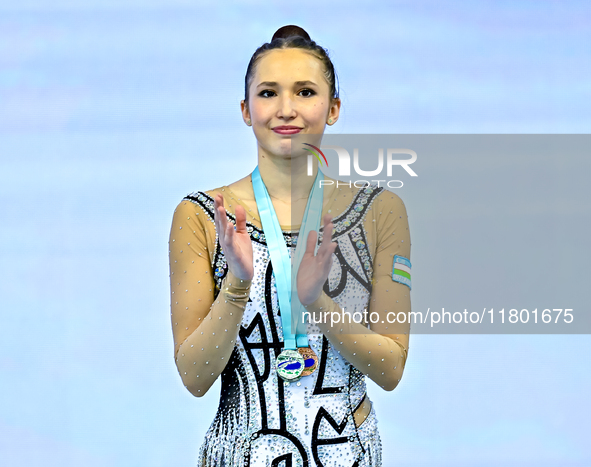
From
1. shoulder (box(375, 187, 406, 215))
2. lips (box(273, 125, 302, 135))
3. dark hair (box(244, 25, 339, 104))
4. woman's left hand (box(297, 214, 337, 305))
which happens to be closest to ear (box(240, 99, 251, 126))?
dark hair (box(244, 25, 339, 104))

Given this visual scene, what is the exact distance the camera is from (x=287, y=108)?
1.61m

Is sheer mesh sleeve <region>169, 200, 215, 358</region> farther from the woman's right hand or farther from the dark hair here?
the dark hair

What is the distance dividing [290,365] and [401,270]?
30 cm

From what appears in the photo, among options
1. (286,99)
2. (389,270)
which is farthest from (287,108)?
(389,270)

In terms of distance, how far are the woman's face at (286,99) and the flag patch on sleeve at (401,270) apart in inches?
12.0

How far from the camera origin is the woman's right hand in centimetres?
139

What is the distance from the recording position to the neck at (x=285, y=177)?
1.69 m

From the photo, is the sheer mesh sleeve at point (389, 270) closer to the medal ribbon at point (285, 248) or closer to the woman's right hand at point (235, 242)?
the medal ribbon at point (285, 248)

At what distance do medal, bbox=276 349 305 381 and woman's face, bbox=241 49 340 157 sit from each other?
396 millimetres

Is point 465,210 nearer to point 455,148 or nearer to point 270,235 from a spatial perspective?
point 455,148

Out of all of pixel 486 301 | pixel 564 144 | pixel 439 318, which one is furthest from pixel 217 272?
pixel 564 144

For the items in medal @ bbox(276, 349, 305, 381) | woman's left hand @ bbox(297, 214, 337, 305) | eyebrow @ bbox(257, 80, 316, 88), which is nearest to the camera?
woman's left hand @ bbox(297, 214, 337, 305)

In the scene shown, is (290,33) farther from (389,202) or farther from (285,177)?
(389,202)

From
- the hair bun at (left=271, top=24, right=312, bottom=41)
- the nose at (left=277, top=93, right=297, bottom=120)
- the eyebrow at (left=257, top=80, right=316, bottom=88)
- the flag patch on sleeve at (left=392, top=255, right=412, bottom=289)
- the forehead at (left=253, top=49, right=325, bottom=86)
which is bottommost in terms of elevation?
the flag patch on sleeve at (left=392, top=255, right=412, bottom=289)
